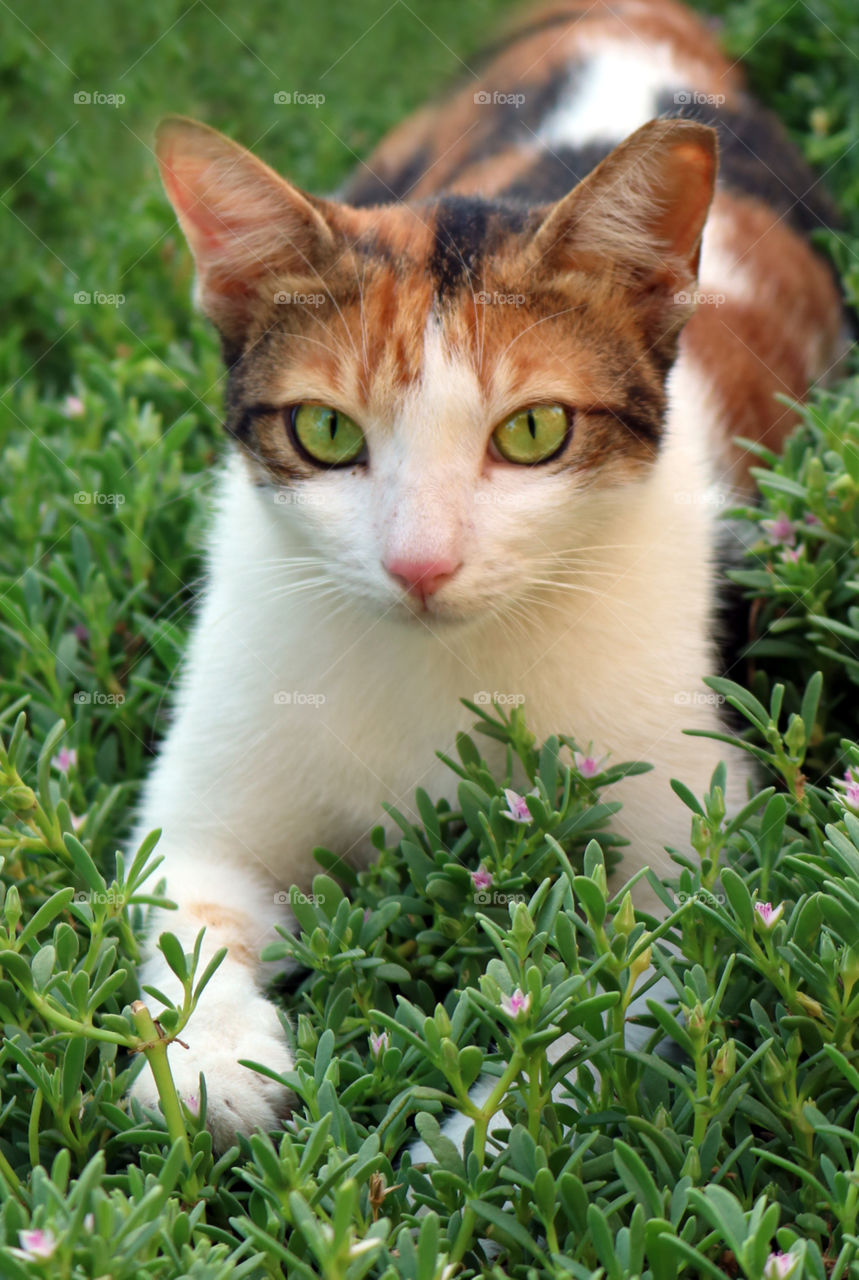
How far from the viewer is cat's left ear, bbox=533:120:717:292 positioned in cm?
190

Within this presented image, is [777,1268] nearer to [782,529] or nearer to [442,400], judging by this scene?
[442,400]

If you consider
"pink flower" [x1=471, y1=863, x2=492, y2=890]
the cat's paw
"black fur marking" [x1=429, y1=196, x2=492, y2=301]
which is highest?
"black fur marking" [x1=429, y1=196, x2=492, y2=301]

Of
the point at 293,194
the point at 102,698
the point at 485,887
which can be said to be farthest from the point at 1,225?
the point at 485,887

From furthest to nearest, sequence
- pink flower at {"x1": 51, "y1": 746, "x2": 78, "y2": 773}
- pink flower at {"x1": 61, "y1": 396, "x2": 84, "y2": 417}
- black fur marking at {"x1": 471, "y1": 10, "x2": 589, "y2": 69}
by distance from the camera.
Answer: black fur marking at {"x1": 471, "y1": 10, "x2": 589, "y2": 69} → pink flower at {"x1": 61, "y1": 396, "x2": 84, "y2": 417} → pink flower at {"x1": 51, "y1": 746, "x2": 78, "y2": 773}

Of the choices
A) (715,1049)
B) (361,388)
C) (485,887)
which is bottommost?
(715,1049)

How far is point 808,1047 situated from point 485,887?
497mm

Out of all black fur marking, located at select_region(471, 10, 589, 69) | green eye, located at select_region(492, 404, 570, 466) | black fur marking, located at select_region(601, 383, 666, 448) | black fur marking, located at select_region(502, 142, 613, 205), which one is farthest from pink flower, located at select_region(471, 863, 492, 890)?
black fur marking, located at select_region(471, 10, 589, 69)

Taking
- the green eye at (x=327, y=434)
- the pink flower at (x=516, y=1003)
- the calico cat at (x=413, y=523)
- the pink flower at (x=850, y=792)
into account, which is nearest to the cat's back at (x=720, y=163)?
the calico cat at (x=413, y=523)

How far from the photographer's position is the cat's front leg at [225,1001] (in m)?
1.70

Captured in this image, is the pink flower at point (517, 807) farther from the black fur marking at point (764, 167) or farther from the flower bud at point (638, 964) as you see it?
the black fur marking at point (764, 167)

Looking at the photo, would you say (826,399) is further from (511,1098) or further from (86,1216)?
(86,1216)

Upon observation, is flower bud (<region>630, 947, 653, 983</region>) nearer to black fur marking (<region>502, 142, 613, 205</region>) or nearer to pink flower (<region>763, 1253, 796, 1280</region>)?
pink flower (<region>763, 1253, 796, 1280</region>)

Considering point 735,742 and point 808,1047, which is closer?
point 808,1047

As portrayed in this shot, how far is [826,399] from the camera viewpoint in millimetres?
2752
